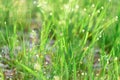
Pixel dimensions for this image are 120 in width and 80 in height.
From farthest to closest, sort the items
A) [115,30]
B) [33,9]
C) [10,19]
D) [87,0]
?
1. [33,9]
2. [87,0]
3. [10,19]
4. [115,30]

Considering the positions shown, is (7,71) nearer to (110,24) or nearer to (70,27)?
(70,27)

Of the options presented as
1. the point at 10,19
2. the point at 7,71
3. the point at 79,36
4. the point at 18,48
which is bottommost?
the point at 7,71

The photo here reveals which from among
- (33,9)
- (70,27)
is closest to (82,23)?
(70,27)

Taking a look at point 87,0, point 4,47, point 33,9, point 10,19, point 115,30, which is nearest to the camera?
point 4,47

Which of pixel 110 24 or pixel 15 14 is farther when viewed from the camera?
pixel 15 14

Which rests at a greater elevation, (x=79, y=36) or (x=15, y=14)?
(x=15, y=14)

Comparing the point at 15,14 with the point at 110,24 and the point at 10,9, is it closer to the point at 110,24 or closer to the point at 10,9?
the point at 10,9

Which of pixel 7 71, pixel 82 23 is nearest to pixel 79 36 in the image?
pixel 82 23
